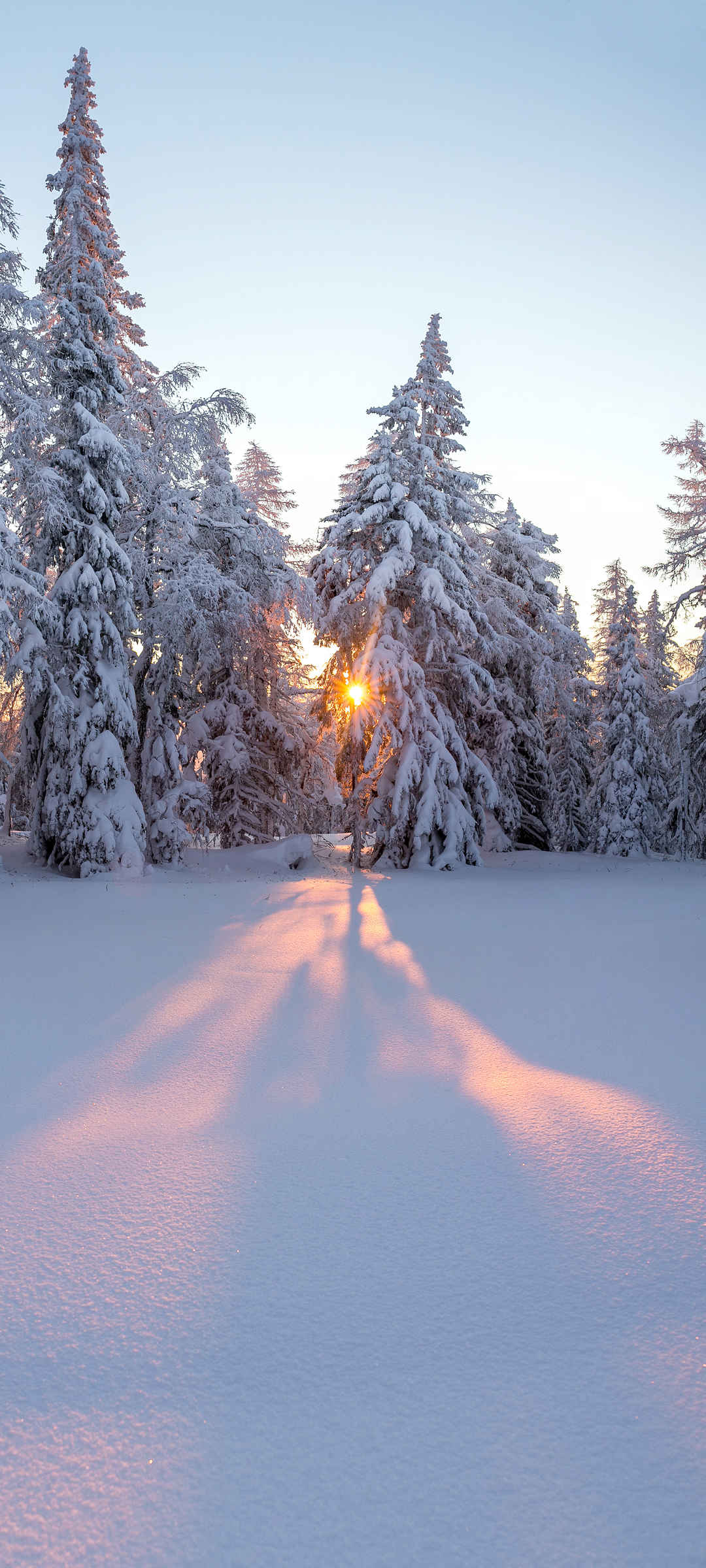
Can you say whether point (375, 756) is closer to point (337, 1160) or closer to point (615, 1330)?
point (337, 1160)

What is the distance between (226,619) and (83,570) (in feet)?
12.7

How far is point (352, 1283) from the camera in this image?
2.70 metres

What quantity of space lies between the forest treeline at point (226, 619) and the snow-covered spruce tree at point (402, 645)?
61 mm

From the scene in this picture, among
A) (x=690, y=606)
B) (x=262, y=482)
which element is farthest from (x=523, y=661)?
(x=262, y=482)

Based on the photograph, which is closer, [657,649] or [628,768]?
[628,768]

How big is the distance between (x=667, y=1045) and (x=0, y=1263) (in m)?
4.32

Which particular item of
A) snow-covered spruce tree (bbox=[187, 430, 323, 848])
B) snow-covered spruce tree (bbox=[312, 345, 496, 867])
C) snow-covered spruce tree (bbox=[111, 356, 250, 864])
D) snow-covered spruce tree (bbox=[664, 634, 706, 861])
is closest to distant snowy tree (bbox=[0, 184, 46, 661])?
snow-covered spruce tree (bbox=[111, 356, 250, 864])

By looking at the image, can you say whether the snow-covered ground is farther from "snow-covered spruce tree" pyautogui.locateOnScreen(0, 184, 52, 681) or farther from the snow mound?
the snow mound

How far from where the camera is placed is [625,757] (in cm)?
2680

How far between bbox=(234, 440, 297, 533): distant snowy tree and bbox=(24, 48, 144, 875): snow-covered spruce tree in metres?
13.3

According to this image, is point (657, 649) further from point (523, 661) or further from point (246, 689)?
point (246, 689)

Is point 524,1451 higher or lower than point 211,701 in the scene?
lower

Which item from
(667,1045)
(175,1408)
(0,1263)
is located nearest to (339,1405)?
(175,1408)

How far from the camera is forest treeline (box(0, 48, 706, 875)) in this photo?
1473 cm
